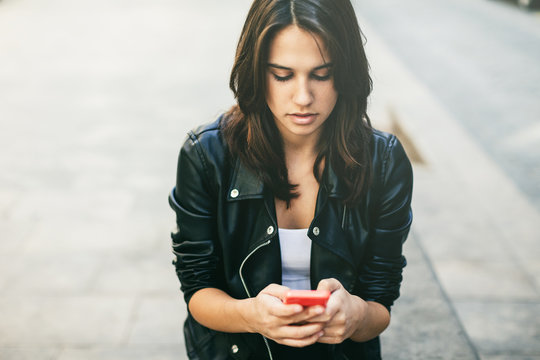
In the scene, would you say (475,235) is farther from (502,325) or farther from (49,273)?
(49,273)

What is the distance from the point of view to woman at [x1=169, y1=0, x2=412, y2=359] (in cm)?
164

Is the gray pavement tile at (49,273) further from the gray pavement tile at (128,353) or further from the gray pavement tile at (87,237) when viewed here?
the gray pavement tile at (128,353)

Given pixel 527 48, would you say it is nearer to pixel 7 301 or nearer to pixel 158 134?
pixel 158 134

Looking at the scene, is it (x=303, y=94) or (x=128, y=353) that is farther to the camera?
(x=128, y=353)

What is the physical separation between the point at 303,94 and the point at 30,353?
226cm

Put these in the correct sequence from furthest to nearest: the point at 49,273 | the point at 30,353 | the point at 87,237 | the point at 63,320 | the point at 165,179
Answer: the point at 165,179 < the point at 87,237 < the point at 49,273 < the point at 63,320 < the point at 30,353

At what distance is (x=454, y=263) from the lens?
3738mm

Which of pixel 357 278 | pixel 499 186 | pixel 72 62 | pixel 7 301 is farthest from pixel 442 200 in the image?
pixel 72 62

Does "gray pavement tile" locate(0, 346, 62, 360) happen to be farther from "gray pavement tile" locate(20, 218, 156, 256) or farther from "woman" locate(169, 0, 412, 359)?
"woman" locate(169, 0, 412, 359)

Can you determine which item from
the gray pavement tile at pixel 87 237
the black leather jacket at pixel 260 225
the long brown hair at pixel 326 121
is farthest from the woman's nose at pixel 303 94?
the gray pavement tile at pixel 87 237

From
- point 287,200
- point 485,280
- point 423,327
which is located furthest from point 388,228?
point 485,280

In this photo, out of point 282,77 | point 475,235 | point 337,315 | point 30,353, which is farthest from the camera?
point 475,235

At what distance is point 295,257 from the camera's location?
1832 mm

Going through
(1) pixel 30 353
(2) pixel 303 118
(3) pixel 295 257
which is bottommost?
(1) pixel 30 353
